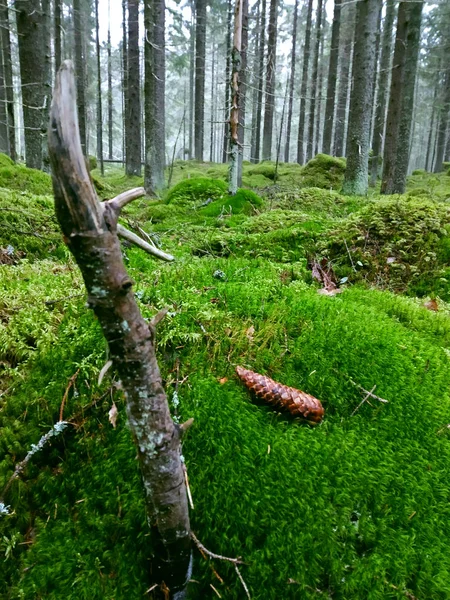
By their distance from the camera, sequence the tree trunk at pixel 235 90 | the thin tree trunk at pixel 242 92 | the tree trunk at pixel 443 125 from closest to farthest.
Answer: the tree trunk at pixel 235 90 < the thin tree trunk at pixel 242 92 < the tree trunk at pixel 443 125

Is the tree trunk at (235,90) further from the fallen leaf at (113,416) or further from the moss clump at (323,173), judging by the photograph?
the moss clump at (323,173)

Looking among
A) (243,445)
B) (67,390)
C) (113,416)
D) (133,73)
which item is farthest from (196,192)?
(133,73)

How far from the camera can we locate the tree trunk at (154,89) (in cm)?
1077

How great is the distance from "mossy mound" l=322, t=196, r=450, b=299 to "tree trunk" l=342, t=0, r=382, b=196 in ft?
22.5

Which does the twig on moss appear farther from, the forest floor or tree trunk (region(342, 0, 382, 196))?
tree trunk (region(342, 0, 382, 196))

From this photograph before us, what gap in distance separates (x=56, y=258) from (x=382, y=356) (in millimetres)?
3278

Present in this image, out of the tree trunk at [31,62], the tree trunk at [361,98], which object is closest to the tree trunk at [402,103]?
the tree trunk at [361,98]

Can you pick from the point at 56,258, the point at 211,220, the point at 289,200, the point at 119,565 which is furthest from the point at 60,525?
the point at 289,200

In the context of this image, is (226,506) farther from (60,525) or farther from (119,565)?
(60,525)

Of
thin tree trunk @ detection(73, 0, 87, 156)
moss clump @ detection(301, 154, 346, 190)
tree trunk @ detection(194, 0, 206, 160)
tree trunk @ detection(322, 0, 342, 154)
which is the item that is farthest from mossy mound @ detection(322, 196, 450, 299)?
thin tree trunk @ detection(73, 0, 87, 156)

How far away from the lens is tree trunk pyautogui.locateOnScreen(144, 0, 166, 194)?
1077cm

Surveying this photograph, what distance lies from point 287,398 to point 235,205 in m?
6.22

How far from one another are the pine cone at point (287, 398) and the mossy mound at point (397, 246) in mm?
2302

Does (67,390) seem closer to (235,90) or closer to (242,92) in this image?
(235,90)
